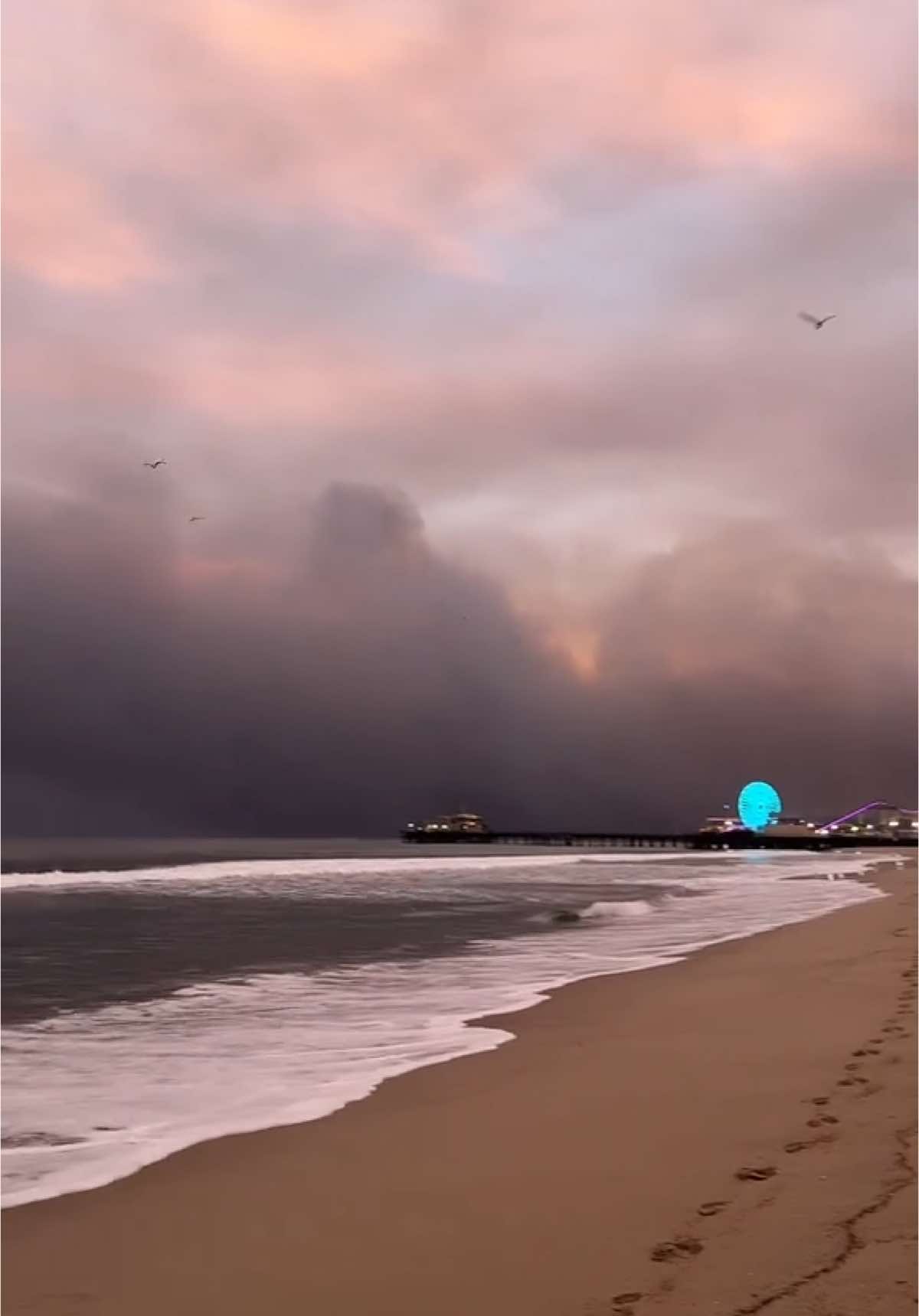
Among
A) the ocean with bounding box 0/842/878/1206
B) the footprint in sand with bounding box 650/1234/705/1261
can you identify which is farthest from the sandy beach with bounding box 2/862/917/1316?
the ocean with bounding box 0/842/878/1206

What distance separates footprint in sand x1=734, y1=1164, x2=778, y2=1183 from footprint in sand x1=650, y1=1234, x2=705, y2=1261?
0.93m

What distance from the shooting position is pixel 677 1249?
4.95 meters

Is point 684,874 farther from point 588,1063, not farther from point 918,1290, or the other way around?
point 918,1290

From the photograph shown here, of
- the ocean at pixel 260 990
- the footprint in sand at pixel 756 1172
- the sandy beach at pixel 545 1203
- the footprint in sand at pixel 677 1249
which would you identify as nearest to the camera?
the sandy beach at pixel 545 1203

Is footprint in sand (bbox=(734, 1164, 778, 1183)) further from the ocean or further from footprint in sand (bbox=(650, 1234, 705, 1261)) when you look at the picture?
the ocean

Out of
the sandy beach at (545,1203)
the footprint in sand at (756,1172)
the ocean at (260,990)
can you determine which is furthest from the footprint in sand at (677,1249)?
the ocean at (260,990)

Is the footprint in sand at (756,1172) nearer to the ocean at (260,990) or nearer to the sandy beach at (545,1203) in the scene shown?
the sandy beach at (545,1203)

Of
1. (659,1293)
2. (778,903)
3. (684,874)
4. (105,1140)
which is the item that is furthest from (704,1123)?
(684,874)

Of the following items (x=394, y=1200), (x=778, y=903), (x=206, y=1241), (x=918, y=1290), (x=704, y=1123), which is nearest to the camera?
(x=918, y=1290)

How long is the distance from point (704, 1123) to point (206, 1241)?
326 centimetres

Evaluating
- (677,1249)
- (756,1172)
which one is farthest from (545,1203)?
(756,1172)

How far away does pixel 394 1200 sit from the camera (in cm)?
603

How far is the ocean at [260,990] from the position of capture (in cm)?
857

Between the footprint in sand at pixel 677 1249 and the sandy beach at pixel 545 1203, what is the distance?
14mm
